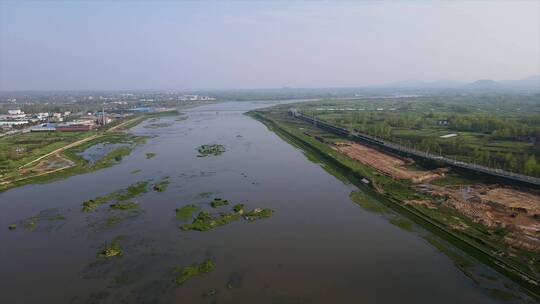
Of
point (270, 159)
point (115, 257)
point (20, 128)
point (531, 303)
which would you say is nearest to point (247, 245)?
point (115, 257)

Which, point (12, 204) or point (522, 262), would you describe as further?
point (12, 204)

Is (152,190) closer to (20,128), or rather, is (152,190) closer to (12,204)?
(12,204)

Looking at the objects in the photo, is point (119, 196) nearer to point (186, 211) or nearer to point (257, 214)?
point (186, 211)

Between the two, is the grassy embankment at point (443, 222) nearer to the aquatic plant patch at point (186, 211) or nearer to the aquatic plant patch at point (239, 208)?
the aquatic plant patch at point (239, 208)

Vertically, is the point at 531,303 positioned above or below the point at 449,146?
below

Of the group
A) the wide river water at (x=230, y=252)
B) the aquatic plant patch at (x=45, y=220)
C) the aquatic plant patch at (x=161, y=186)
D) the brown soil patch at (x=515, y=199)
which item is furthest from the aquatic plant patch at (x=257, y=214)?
the brown soil patch at (x=515, y=199)

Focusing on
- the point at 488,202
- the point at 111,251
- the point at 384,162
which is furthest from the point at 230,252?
the point at 384,162
